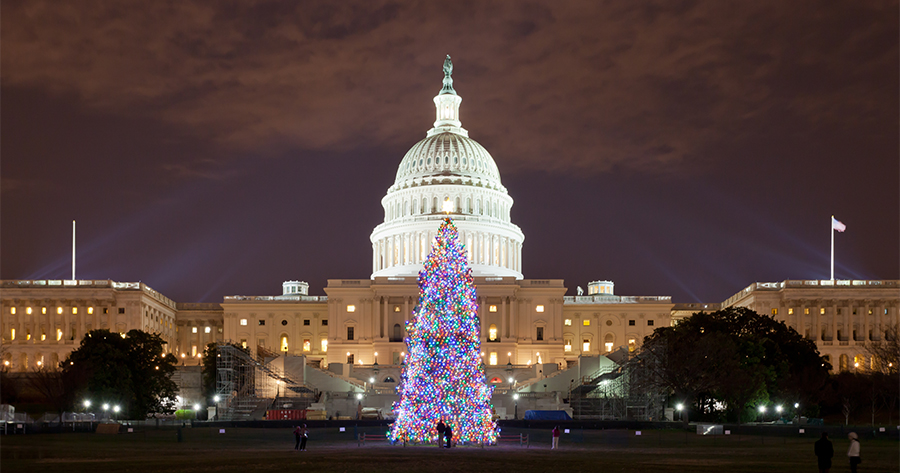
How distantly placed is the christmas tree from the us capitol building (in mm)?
65439

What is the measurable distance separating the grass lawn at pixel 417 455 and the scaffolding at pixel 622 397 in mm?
25869

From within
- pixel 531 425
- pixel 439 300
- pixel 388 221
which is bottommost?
pixel 531 425

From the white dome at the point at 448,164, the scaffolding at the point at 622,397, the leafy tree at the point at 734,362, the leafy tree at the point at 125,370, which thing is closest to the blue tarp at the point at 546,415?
the scaffolding at the point at 622,397

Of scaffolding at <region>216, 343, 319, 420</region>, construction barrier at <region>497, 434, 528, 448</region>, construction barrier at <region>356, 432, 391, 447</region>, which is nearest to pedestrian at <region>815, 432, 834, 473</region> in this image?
construction barrier at <region>497, 434, 528, 448</region>

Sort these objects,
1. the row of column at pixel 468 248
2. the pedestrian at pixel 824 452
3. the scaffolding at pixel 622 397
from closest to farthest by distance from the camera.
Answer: the pedestrian at pixel 824 452 < the scaffolding at pixel 622 397 < the row of column at pixel 468 248

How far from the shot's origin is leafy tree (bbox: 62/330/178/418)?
8894cm

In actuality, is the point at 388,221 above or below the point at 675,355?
above

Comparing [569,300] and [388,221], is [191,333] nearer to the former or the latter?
[388,221]

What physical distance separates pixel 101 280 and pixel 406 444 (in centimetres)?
9655

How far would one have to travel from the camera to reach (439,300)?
48531 millimetres

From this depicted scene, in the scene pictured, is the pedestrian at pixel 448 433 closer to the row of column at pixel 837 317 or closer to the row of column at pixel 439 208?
the row of column at pixel 837 317

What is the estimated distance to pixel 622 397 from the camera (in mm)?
91688

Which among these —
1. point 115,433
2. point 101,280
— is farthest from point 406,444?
point 101,280

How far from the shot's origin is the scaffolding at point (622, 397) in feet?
283
